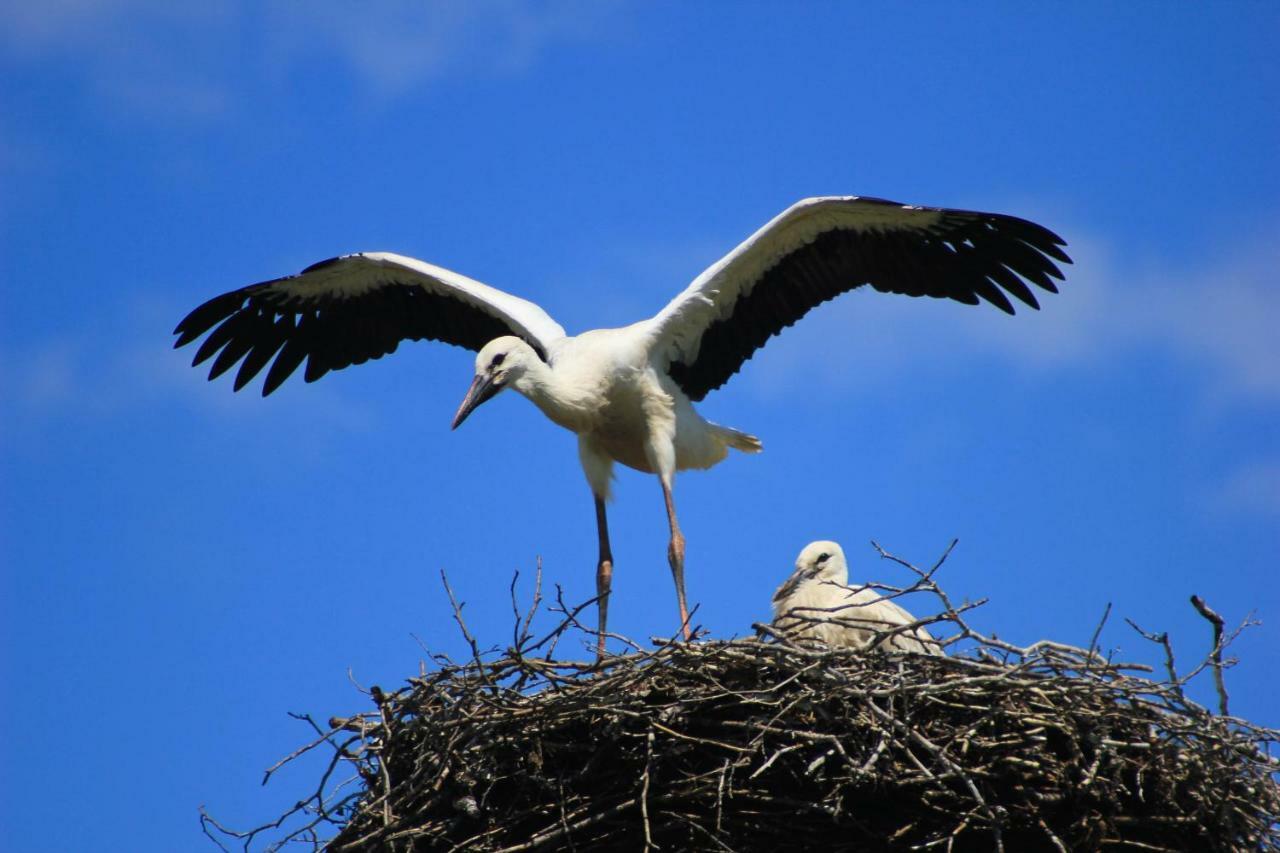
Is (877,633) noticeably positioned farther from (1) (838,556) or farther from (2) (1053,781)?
(1) (838,556)

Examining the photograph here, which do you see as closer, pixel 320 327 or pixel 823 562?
pixel 823 562

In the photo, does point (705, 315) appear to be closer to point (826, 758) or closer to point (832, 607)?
point (832, 607)

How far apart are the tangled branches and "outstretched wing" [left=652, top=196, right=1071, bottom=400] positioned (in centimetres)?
213

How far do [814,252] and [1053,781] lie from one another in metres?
2.76

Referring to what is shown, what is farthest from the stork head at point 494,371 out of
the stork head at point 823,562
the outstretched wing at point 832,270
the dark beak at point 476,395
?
the stork head at point 823,562

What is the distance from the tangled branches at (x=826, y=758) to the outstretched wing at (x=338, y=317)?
271 cm

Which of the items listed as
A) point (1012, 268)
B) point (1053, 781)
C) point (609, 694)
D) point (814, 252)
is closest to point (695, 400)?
point (814, 252)

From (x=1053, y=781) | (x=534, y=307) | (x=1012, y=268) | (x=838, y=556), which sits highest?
(x=534, y=307)

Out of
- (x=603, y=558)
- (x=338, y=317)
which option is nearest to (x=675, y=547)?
(x=603, y=558)

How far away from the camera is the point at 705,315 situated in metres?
6.59

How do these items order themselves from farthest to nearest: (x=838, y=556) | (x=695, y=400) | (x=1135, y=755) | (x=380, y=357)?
(x=380, y=357), (x=695, y=400), (x=838, y=556), (x=1135, y=755)

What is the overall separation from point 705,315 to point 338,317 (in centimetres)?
188

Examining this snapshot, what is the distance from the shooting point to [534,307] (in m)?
7.09

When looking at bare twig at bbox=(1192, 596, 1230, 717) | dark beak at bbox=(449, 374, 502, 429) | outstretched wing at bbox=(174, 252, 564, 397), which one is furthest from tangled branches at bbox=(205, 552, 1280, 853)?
outstretched wing at bbox=(174, 252, 564, 397)
